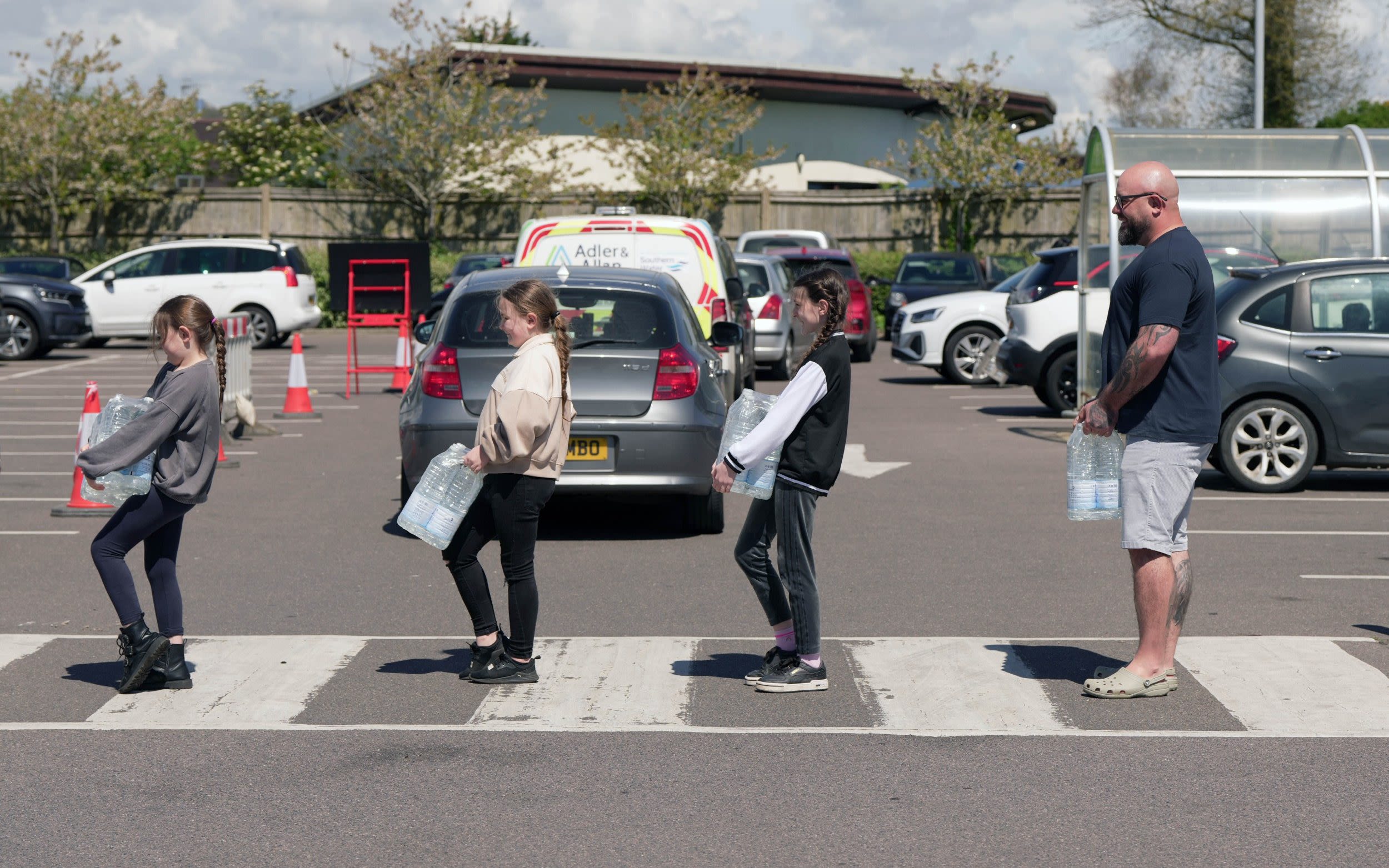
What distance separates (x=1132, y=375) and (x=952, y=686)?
1402 millimetres

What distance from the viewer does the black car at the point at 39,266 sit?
29.6 m

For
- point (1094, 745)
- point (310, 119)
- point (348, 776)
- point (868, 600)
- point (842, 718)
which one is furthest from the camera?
point (310, 119)

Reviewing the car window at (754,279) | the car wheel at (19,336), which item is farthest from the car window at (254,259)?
the car window at (754,279)

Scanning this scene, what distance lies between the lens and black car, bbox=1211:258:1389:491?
11.7m

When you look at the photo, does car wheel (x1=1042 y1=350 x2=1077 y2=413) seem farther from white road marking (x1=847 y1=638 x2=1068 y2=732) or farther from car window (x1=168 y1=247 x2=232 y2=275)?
car window (x1=168 y1=247 x2=232 y2=275)

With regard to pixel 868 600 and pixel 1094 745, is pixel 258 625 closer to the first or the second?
pixel 868 600

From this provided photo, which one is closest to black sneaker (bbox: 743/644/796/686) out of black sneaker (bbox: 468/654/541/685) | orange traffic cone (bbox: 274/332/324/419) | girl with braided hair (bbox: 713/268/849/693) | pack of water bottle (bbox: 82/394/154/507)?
girl with braided hair (bbox: 713/268/849/693)

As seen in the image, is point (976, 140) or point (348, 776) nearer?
point (348, 776)

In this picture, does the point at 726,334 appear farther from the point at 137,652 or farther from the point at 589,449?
the point at 137,652

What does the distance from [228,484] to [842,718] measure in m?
7.86

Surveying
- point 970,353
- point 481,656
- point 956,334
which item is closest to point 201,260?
point 956,334

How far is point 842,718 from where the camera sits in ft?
19.7

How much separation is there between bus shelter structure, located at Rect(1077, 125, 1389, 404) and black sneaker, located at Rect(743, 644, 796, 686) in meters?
9.29

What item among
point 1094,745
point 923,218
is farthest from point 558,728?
point 923,218
